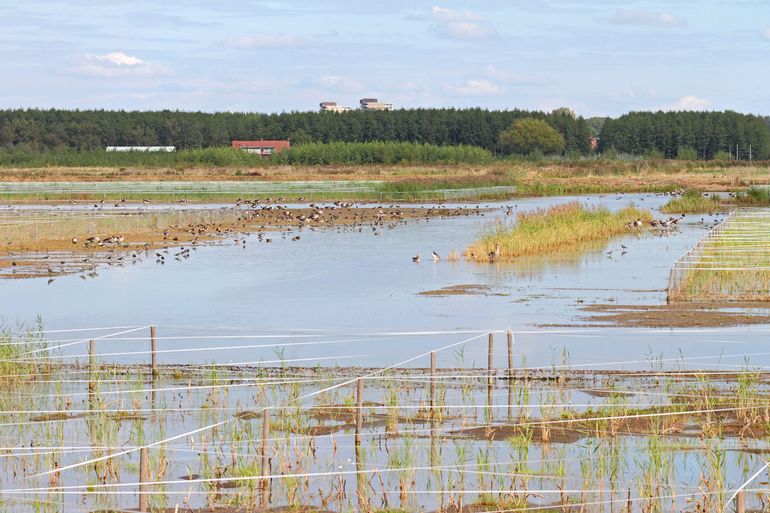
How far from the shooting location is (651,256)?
1344 inches

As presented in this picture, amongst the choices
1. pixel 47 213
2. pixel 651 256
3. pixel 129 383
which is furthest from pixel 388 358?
pixel 47 213

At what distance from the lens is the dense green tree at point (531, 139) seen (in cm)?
14950

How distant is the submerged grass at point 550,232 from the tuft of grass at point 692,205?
27.4 feet

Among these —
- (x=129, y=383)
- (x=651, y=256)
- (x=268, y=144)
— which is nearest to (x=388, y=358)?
(x=129, y=383)

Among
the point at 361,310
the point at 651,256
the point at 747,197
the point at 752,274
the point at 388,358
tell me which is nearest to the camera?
the point at 388,358

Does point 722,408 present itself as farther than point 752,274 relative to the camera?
No

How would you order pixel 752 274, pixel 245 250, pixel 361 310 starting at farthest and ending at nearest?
pixel 245 250
pixel 752 274
pixel 361 310

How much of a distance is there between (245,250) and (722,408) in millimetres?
25700

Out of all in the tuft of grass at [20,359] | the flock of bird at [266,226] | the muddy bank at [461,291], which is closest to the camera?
the tuft of grass at [20,359]

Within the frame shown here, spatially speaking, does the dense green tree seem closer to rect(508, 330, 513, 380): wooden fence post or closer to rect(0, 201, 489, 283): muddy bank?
rect(0, 201, 489, 283): muddy bank

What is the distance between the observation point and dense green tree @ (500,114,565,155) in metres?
150

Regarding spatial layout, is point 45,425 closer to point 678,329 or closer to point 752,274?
point 678,329

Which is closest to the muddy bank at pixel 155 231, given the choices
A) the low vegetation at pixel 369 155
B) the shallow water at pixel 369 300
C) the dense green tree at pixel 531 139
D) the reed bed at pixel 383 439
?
the shallow water at pixel 369 300

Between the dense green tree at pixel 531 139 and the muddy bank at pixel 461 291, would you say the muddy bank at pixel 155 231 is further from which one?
the dense green tree at pixel 531 139
